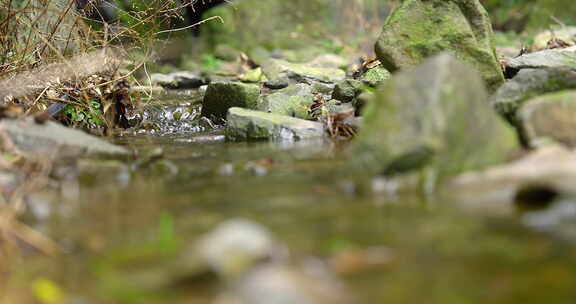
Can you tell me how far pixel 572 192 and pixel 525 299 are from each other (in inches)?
35.6

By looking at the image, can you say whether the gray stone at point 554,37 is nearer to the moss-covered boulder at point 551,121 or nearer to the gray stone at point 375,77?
the gray stone at point 375,77

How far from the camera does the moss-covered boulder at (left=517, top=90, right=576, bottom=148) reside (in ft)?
11.1

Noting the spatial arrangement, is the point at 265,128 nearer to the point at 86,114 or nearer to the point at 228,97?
the point at 228,97

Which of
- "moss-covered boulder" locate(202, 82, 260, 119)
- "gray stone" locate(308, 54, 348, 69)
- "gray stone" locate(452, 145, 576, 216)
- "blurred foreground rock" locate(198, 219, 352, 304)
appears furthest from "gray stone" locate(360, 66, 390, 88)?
"blurred foreground rock" locate(198, 219, 352, 304)

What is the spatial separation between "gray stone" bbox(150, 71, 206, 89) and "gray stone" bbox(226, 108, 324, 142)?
14.0 feet

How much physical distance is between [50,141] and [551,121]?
114 inches

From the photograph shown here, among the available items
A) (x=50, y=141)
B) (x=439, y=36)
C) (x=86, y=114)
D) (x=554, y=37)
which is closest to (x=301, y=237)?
(x=50, y=141)

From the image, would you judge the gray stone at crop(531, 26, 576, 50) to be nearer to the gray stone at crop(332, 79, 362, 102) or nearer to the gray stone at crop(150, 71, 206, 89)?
the gray stone at crop(332, 79, 362, 102)

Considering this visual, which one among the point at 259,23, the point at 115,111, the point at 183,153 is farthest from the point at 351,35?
the point at 183,153

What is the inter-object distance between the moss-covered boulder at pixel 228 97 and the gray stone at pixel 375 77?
107cm

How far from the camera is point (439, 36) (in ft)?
18.2

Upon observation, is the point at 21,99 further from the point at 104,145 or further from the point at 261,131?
the point at 261,131

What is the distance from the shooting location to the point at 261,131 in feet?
18.1

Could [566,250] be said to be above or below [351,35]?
below
